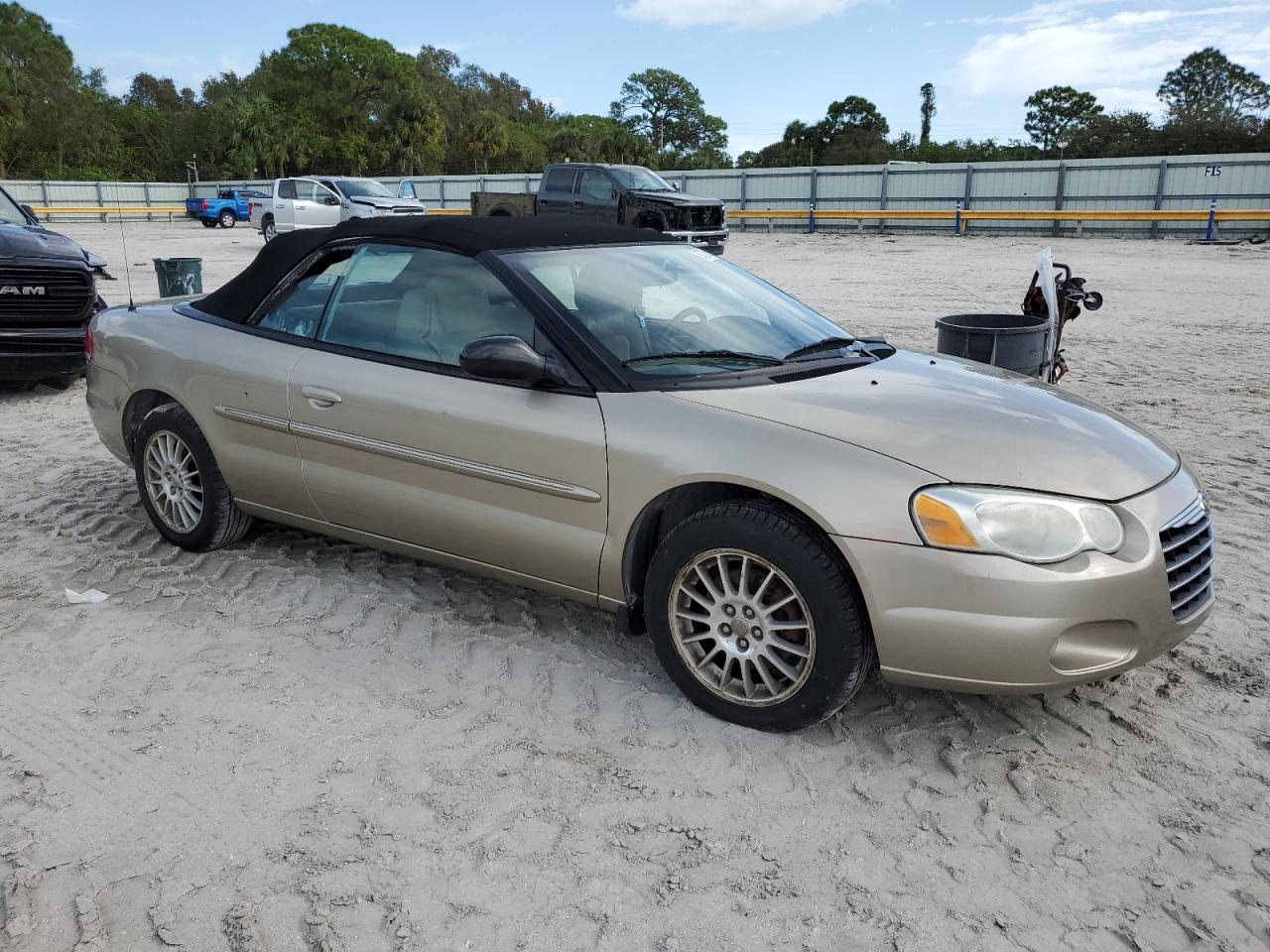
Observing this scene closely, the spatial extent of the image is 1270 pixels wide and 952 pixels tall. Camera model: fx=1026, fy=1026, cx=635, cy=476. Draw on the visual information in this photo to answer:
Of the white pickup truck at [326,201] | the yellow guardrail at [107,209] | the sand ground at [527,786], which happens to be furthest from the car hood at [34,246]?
the yellow guardrail at [107,209]

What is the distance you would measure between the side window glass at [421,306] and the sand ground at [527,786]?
43.1 inches

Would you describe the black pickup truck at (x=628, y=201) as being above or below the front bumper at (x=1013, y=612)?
above

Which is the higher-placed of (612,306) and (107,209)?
(107,209)

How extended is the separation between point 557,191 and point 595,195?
1.04 meters

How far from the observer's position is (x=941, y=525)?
2.88 metres

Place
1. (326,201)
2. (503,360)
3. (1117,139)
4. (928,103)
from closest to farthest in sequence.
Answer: (503,360) < (326,201) < (1117,139) < (928,103)

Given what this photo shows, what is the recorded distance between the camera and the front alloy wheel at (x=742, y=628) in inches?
123

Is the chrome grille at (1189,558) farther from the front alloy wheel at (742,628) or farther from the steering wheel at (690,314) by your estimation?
the steering wheel at (690,314)

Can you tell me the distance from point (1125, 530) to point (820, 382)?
3.53 feet

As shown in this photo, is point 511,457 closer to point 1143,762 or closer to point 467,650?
point 467,650

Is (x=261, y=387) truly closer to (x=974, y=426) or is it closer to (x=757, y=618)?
(x=757, y=618)

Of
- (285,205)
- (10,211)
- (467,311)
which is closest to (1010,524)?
(467,311)

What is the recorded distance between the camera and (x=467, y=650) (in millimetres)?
3855

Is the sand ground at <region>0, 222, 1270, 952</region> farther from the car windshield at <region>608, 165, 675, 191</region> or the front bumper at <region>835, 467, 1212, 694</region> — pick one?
the car windshield at <region>608, 165, 675, 191</region>
